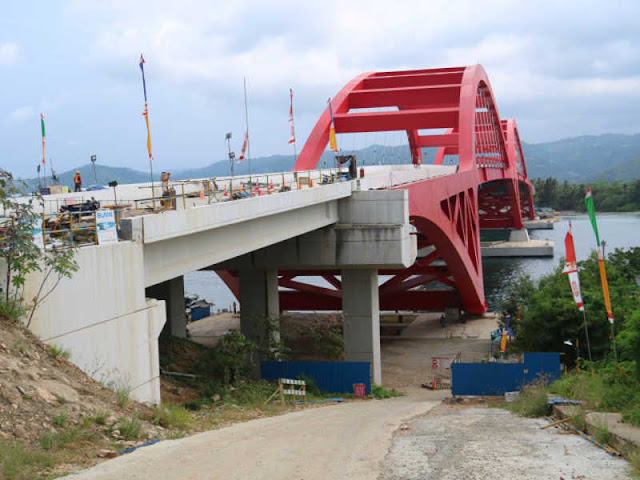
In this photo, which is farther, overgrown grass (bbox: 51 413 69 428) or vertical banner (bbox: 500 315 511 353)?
vertical banner (bbox: 500 315 511 353)

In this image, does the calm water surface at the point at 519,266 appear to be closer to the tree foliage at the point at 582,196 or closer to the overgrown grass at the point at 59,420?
the tree foliage at the point at 582,196

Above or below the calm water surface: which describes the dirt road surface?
above

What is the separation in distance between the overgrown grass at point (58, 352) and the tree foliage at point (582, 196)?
15705 cm

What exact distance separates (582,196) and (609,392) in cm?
16194

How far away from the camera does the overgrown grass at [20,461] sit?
8969mm

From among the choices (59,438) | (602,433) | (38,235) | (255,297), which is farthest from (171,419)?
(255,297)

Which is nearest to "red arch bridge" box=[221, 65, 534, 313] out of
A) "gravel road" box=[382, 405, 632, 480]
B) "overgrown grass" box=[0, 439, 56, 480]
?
"gravel road" box=[382, 405, 632, 480]

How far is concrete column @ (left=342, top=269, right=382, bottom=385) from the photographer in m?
27.3

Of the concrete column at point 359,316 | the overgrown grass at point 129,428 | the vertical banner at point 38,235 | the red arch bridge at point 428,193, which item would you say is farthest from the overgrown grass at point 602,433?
the red arch bridge at point 428,193

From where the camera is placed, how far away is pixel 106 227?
43.3ft

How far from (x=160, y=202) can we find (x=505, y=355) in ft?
60.6

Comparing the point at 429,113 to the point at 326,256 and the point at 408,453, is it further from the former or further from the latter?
the point at 408,453

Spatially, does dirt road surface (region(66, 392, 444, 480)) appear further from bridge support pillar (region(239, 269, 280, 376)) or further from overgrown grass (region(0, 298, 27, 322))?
bridge support pillar (region(239, 269, 280, 376))

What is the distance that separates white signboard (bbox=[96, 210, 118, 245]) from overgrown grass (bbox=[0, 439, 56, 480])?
425 cm
